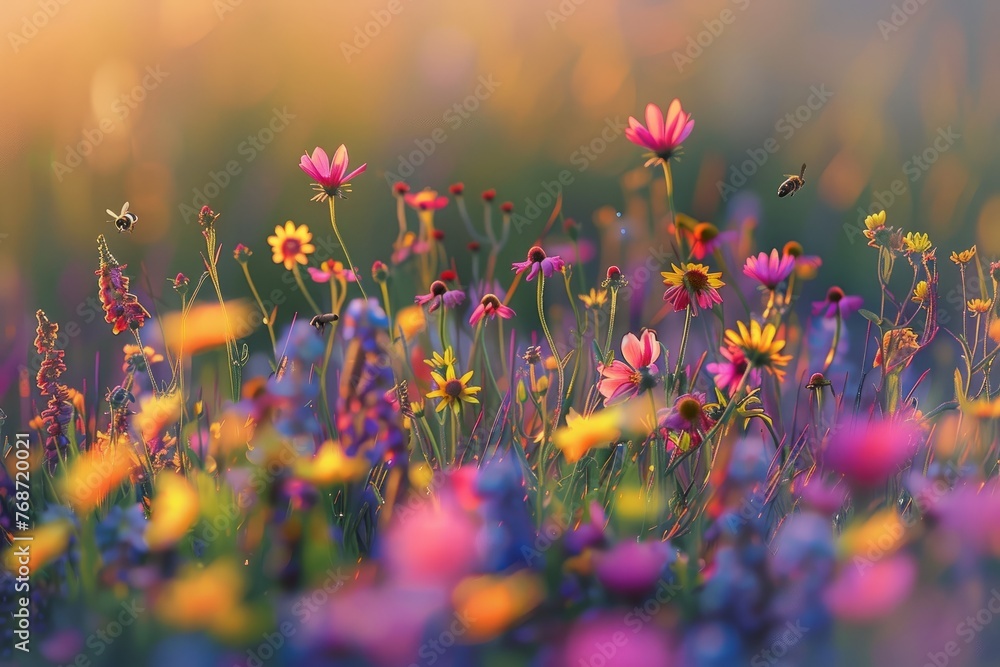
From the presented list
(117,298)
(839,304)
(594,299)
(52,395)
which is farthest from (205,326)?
(839,304)

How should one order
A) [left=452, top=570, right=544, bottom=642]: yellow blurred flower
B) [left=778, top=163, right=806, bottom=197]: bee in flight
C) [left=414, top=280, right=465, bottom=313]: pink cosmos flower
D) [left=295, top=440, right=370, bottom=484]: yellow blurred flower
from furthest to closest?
[left=778, top=163, right=806, bottom=197]: bee in flight < [left=414, top=280, right=465, bottom=313]: pink cosmos flower < [left=295, top=440, right=370, bottom=484]: yellow blurred flower < [left=452, top=570, right=544, bottom=642]: yellow blurred flower

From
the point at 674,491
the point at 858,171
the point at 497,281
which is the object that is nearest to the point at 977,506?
the point at 674,491

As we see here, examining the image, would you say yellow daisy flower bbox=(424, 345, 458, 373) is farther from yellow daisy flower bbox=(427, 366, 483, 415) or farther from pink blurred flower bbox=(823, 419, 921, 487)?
pink blurred flower bbox=(823, 419, 921, 487)

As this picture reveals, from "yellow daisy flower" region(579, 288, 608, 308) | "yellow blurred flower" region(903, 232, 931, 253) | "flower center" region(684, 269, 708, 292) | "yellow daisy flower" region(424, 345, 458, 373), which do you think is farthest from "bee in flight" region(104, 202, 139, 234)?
"yellow blurred flower" region(903, 232, 931, 253)

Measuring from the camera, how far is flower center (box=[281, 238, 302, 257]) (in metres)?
1.28

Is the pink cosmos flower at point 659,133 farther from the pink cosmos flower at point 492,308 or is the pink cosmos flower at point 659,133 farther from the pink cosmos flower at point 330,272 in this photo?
the pink cosmos flower at point 330,272

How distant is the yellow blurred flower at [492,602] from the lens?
1021 millimetres

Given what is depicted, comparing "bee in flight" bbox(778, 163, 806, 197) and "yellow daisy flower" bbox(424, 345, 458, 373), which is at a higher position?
"bee in flight" bbox(778, 163, 806, 197)

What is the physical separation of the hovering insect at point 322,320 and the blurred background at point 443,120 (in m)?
0.15

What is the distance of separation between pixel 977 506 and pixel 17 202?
1.47 m

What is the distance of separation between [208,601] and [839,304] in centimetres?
99

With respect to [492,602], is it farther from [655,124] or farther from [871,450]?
[655,124]

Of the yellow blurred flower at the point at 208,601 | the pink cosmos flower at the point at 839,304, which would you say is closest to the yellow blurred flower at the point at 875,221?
the pink cosmos flower at the point at 839,304

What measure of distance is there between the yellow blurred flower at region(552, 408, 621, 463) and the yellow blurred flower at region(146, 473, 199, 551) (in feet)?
1.63
